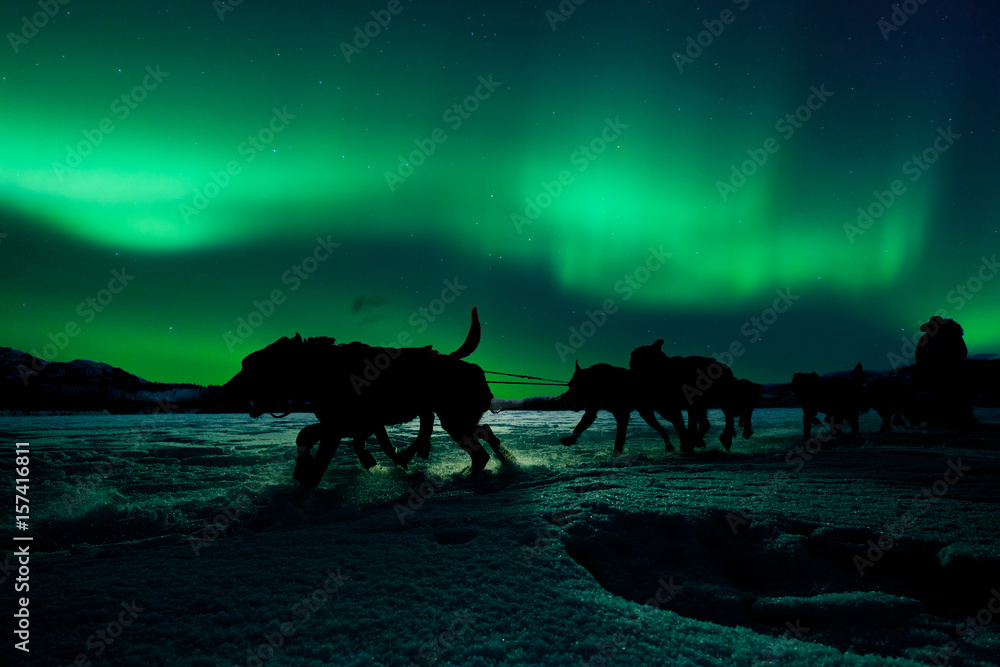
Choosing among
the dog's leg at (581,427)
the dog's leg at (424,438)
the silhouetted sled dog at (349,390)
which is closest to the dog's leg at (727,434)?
the dog's leg at (581,427)

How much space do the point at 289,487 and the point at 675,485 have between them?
4.06 meters

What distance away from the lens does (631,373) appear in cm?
884

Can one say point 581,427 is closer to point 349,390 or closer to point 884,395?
point 349,390

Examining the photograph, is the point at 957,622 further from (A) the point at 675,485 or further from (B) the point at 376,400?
(B) the point at 376,400

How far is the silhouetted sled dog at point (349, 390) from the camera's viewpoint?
5.00m

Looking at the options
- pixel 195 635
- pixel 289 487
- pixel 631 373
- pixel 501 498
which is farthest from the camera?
pixel 631 373

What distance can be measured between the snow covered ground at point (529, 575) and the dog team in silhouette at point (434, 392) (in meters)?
1.05

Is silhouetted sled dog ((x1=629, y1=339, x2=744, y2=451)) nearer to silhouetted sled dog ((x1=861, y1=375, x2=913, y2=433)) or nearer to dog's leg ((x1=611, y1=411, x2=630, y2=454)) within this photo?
dog's leg ((x1=611, y1=411, x2=630, y2=454))

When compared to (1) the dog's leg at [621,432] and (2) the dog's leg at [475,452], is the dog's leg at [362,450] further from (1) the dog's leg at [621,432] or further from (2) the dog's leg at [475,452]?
(1) the dog's leg at [621,432]

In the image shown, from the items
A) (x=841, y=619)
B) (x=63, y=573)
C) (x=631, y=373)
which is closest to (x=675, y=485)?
(x=841, y=619)

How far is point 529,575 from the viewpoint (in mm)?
2037

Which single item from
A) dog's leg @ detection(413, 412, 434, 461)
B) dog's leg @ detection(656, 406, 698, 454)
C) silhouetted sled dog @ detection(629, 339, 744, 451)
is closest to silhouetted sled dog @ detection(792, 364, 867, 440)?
silhouetted sled dog @ detection(629, 339, 744, 451)

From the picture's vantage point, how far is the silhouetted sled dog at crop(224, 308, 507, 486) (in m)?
5.00

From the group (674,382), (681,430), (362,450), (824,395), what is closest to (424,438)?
(362,450)
